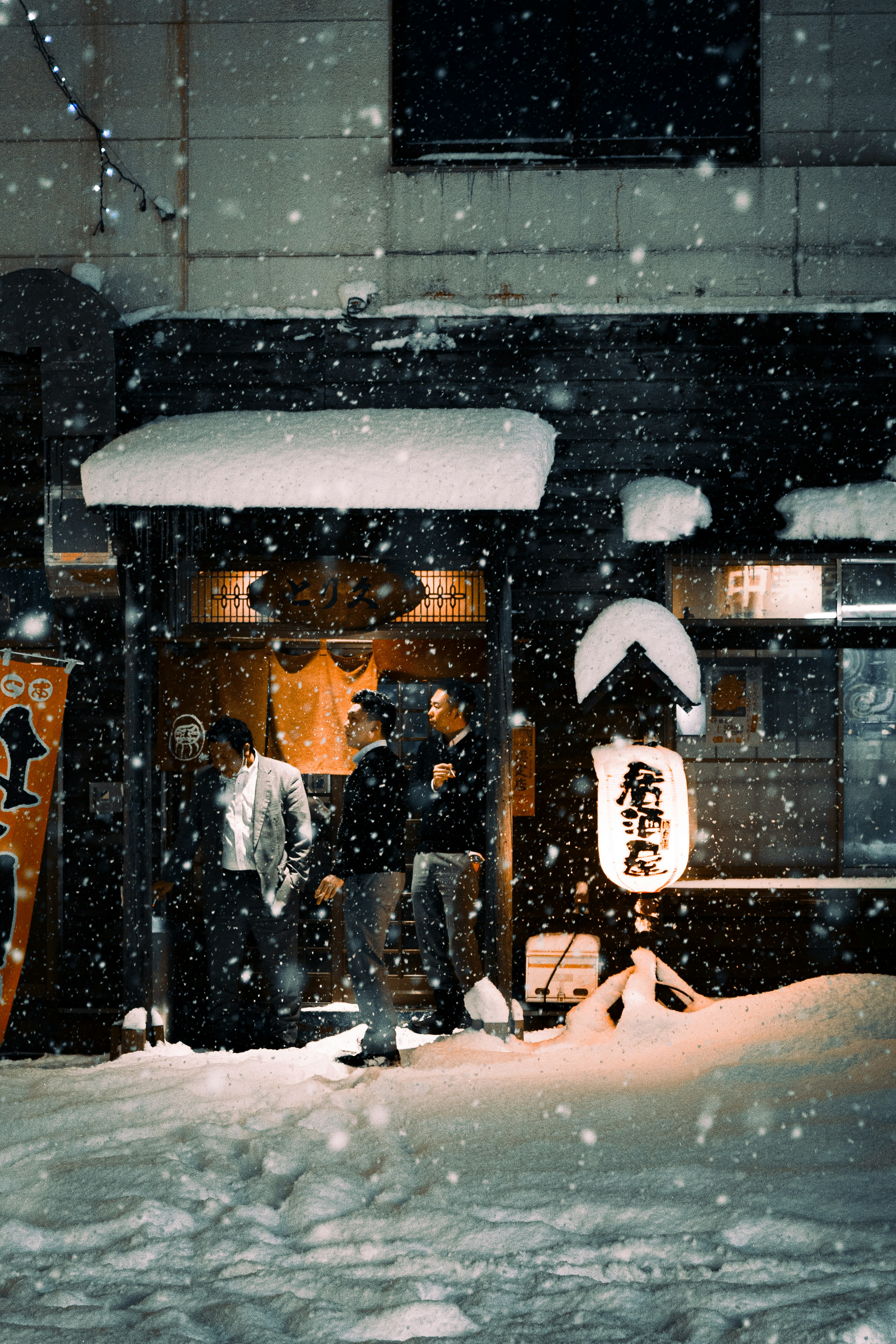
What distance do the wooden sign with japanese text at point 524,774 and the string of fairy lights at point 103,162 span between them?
5006mm

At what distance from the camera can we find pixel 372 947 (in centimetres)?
650

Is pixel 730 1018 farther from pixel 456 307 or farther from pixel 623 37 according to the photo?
pixel 623 37

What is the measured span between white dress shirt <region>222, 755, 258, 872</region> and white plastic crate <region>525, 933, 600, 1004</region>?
2.24 metres

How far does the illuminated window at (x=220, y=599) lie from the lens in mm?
7777

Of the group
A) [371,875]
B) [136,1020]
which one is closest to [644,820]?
[371,875]

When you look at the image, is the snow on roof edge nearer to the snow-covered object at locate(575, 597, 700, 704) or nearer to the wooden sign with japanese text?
the snow-covered object at locate(575, 597, 700, 704)

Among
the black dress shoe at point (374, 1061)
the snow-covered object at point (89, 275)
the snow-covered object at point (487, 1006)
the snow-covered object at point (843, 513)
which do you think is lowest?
the black dress shoe at point (374, 1061)

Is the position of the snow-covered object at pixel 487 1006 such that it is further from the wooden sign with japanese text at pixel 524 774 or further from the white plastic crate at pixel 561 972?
the wooden sign with japanese text at pixel 524 774

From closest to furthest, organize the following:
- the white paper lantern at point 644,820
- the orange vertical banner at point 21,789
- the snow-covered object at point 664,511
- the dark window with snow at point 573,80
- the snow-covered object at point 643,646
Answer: the orange vertical banner at point 21,789
the white paper lantern at point 644,820
the snow-covered object at point 643,646
the snow-covered object at point 664,511
the dark window with snow at point 573,80

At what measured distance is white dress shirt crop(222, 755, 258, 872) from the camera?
7.33 meters

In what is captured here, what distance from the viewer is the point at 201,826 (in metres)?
7.51

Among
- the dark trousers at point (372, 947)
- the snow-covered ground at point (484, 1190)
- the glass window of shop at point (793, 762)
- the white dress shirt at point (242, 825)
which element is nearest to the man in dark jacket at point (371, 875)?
the dark trousers at point (372, 947)

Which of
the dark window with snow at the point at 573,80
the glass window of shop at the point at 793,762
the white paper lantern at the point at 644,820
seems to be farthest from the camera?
the glass window of shop at the point at 793,762

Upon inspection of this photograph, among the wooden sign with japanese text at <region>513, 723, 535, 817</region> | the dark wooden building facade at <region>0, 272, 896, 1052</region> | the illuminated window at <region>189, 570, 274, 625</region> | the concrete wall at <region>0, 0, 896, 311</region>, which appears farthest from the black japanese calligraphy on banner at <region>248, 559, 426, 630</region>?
the concrete wall at <region>0, 0, 896, 311</region>
